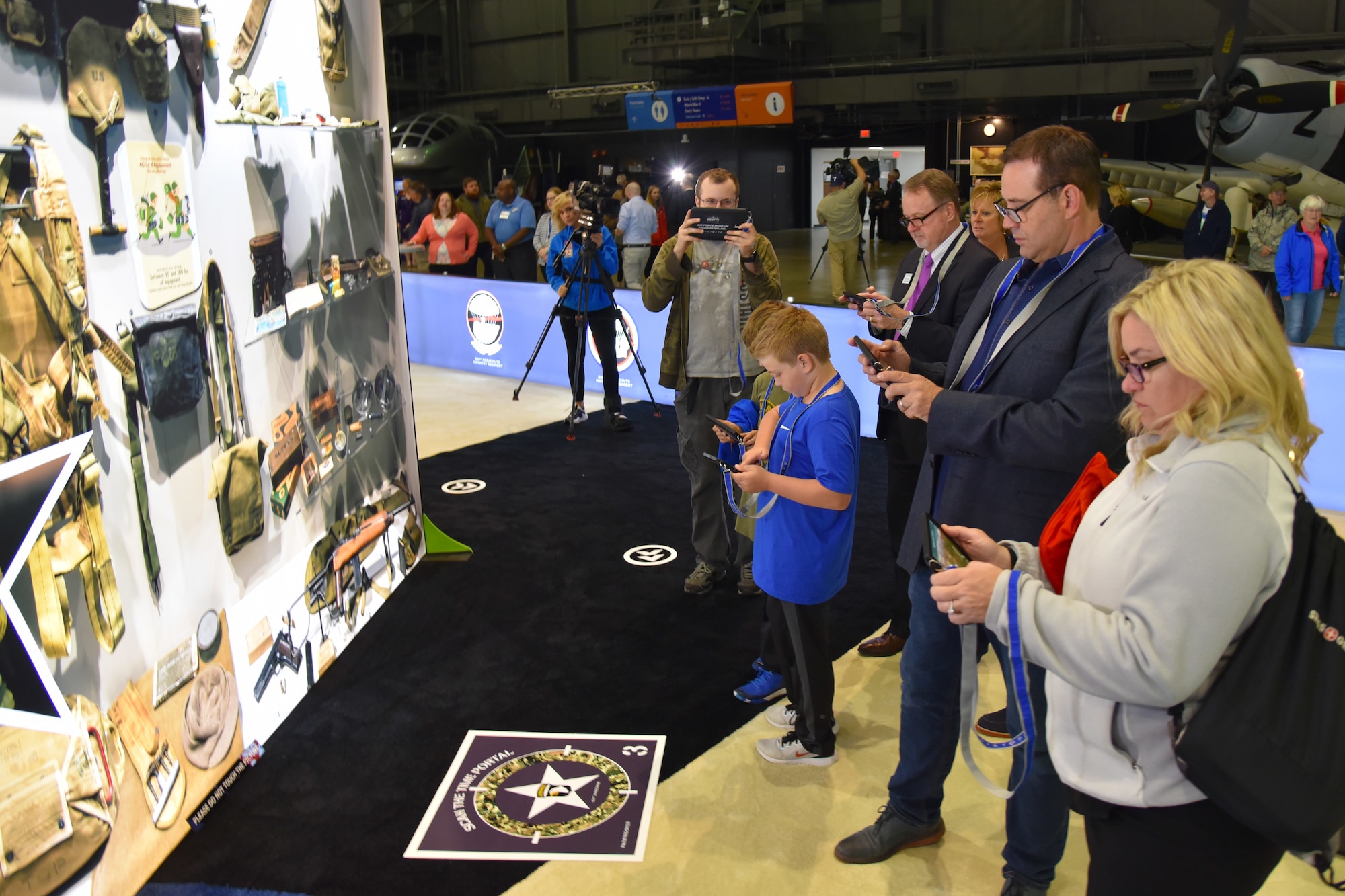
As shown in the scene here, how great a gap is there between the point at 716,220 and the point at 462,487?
2713 millimetres

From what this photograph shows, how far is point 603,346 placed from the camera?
6824 millimetres

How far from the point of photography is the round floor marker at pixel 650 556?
4.54 metres

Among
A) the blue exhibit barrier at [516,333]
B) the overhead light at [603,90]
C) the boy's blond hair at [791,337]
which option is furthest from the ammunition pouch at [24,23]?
the overhead light at [603,90]

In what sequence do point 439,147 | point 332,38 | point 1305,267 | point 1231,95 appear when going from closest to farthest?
point 332,38 → point 1305,267 → point 1231,95 → point 439,147

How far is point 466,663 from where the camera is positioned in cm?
362

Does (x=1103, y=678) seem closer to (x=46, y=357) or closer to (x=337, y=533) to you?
(x=46, y=357)

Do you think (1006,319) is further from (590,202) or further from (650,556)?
(590,202)

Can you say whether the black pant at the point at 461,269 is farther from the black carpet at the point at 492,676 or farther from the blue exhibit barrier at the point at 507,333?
the black carpet at the point at 492,676

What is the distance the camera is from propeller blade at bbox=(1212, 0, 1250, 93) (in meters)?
11.7

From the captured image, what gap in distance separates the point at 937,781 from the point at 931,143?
1817 centimetres

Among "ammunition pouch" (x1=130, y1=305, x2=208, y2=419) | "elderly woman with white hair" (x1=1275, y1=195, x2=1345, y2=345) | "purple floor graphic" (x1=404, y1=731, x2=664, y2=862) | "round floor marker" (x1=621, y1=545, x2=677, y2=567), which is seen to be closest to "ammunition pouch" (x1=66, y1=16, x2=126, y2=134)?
"ammunition pouch" (x1=130, y1=305, x2=208, y2=419)


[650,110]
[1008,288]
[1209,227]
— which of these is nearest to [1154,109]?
[1209,227]

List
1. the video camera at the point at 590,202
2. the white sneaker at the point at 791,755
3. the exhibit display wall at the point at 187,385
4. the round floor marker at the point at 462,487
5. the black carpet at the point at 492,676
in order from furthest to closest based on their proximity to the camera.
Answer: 1. the video camera at the point at 590,202
2. the round floor marker at the point at 462,487
3. the white sneaker at the point at 791,755
4. the black carpet at the point at 492,676
5. the exhibit display wall at the point at 187,385

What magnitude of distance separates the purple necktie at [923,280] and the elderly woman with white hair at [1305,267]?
6706mm
